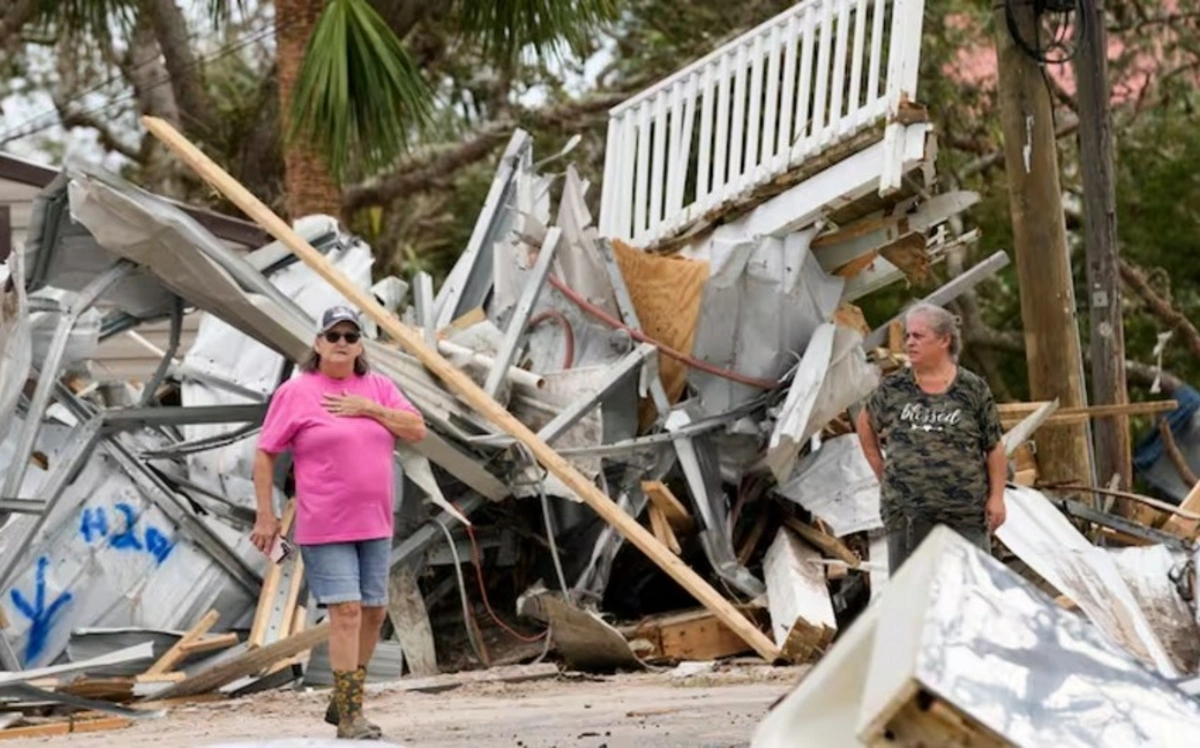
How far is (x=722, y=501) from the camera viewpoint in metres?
11.5

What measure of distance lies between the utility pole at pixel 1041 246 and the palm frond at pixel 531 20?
427 centimetres

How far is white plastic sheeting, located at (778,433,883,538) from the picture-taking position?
11156 millimetres

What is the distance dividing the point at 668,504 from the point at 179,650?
259 cm

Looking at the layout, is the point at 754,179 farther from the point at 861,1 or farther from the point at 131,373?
the point at 131,373

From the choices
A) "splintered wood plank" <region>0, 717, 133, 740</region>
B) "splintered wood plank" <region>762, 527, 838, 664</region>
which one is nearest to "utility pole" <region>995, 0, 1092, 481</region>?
"splintered wood plank" <region>762, 527, 838, 664</region>

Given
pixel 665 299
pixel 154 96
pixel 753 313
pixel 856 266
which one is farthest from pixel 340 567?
pixel 154 96

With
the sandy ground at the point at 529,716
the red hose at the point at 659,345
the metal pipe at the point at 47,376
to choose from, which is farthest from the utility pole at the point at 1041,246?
the metal pipe at the point at 47,376

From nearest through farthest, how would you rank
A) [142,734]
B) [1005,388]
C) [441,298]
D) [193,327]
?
[142,734]
[441,298]
[193,327]
[1005,388]

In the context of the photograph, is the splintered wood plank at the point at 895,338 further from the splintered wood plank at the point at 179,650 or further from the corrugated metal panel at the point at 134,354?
the corrugated metal panel at the point at 134,354

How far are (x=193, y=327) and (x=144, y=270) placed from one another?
5.00 meters

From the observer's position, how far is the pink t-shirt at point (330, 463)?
7375mm

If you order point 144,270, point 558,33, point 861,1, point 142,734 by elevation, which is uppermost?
point 558,33

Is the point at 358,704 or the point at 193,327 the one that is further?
the point at 193,327

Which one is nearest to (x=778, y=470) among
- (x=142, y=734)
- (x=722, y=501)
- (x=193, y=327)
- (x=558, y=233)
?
(x=722, y=501)
